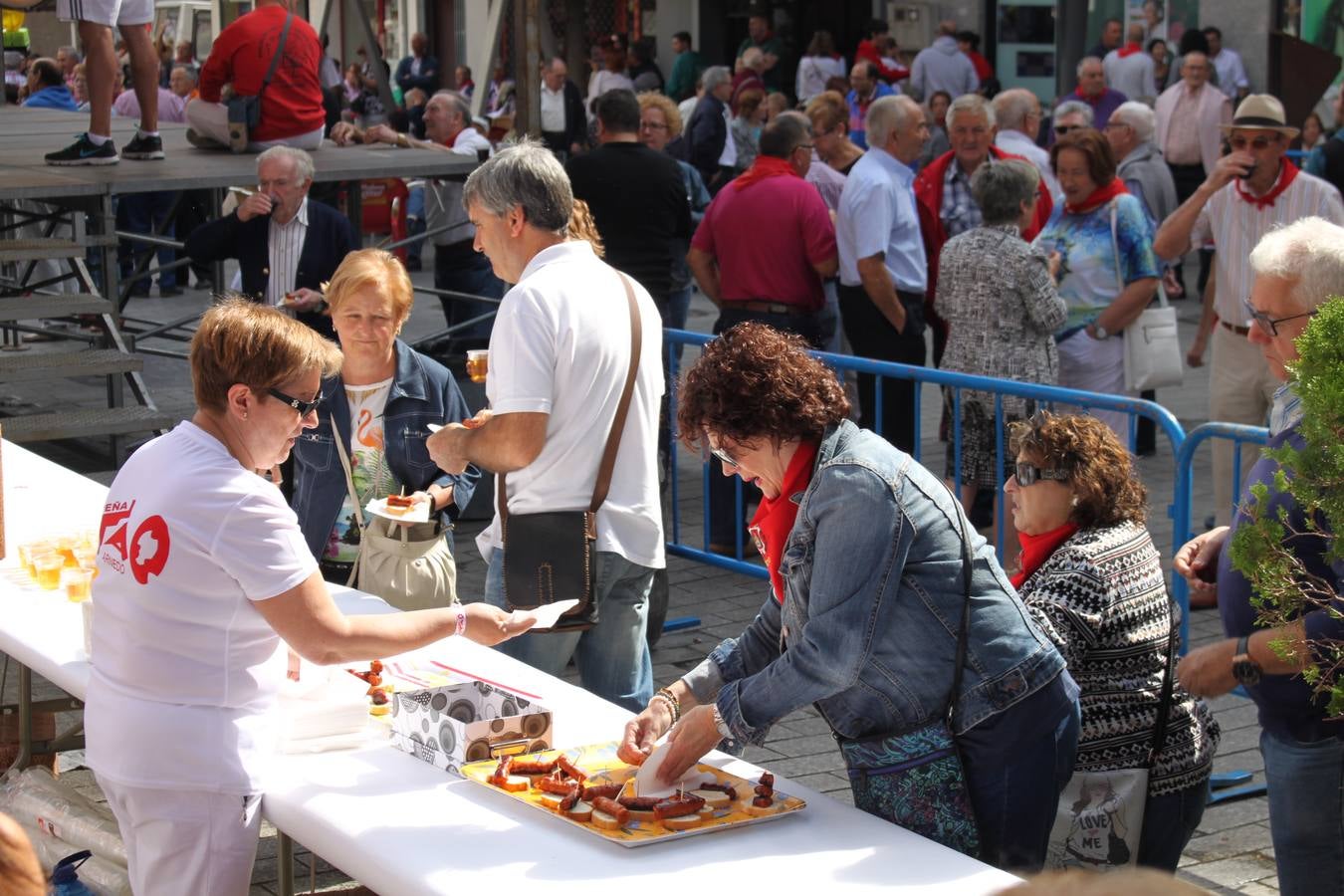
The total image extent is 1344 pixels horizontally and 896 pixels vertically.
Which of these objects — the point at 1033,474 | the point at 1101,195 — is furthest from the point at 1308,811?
the point at 1101,195

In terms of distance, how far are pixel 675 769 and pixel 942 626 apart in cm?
56

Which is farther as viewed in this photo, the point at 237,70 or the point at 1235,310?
the point at 237,70

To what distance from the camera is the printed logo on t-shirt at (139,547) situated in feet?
10.0

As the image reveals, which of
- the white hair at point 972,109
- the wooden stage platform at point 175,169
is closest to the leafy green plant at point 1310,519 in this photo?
the white hair at point 972,109

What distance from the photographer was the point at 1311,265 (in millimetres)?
3686

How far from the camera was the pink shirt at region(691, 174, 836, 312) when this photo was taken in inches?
308

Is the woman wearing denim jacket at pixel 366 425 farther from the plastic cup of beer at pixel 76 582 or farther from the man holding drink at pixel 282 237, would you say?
the man holding drink at pixel 282 237

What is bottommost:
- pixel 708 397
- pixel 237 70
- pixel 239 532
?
pixel 239 532

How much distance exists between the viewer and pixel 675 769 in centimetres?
314

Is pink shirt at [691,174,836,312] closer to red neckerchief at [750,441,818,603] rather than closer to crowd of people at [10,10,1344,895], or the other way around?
crowd of people at [10,10,1344,895]

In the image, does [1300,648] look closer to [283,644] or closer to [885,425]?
[283,644]

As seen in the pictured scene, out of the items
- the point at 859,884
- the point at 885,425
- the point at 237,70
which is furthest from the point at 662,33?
the point at 859,884

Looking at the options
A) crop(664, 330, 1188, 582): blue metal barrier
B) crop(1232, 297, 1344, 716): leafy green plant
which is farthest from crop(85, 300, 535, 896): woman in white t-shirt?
crop(664, 330, 1188, 582): blue metal barrier

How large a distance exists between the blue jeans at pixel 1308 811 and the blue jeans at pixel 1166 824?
0.23 m
